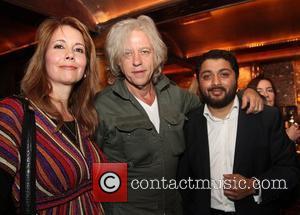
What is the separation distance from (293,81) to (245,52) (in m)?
0.96

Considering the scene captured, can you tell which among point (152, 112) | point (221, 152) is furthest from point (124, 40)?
point (221, 152)

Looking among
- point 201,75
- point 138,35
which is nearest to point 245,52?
point 201,75

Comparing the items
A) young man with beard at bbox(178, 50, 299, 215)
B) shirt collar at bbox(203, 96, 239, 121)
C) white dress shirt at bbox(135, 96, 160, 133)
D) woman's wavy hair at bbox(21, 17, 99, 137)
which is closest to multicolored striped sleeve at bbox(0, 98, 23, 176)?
woman's wavy hair at bbox(21, 17, 99, 137)

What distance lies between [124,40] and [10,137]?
1.08 metres

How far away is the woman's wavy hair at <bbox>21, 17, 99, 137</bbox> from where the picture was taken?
1.54m

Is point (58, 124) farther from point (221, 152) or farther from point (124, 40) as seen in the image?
point (221, 152)

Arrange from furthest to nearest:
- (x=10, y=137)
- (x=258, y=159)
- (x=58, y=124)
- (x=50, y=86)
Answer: (x=258, y=159)
(x=50, y=86)
(x=58, y=124)
(x=10, y=137)

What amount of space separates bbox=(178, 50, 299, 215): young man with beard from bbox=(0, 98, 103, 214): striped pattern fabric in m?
0.80

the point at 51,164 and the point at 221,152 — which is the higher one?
the point at 221,152

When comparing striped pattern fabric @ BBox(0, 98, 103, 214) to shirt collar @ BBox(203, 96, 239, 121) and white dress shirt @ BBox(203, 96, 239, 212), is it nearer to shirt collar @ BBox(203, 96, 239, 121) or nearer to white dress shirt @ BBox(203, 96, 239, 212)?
white dress shirt @ BBox(203, 96, 239, 212)

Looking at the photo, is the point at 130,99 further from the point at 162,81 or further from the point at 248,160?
the point at 248,160

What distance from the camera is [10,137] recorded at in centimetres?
127

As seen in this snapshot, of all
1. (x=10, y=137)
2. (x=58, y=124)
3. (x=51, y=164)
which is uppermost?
(x=58, y=124)

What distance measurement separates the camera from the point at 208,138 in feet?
6.59
